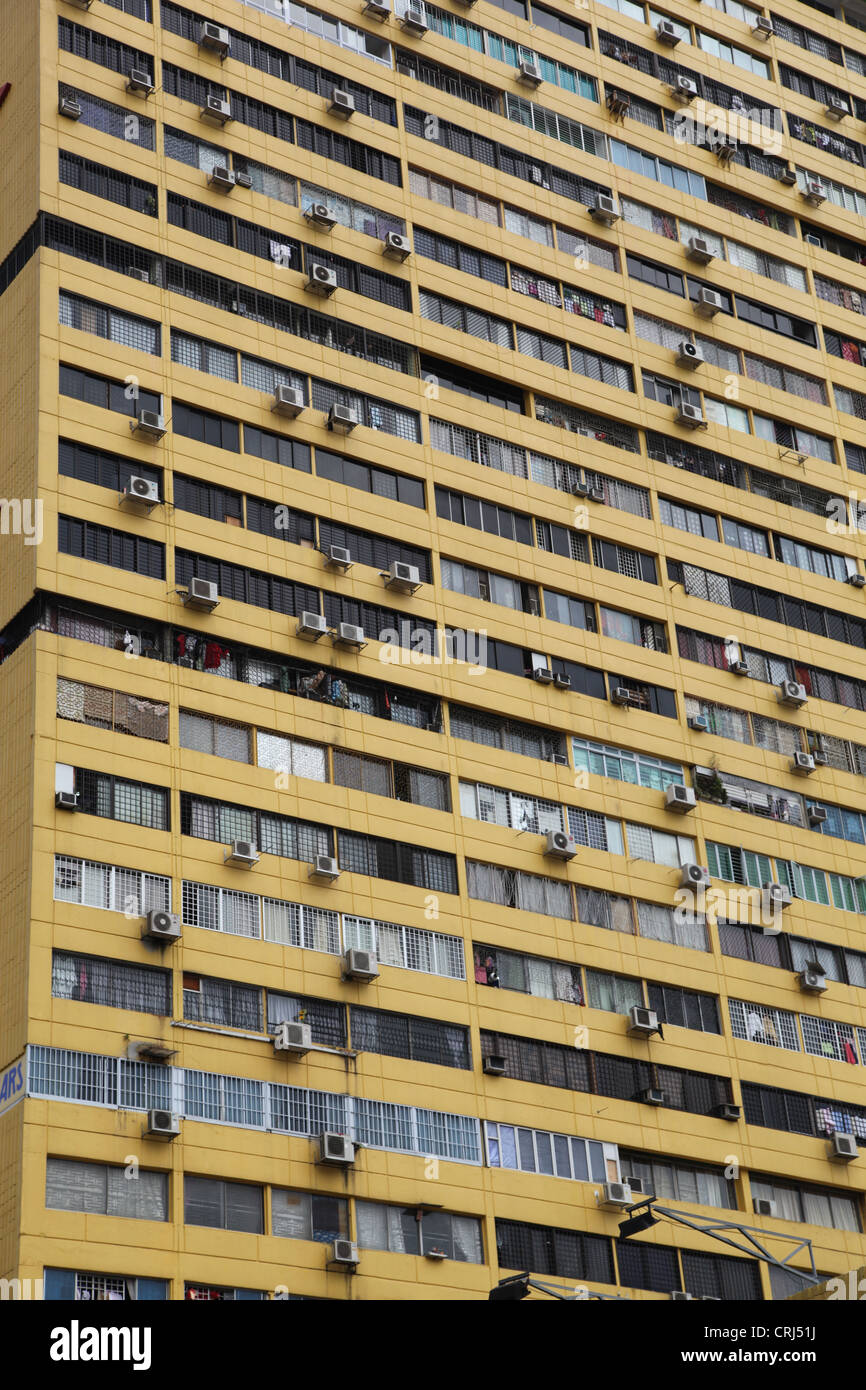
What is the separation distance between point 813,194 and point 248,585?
2948cm

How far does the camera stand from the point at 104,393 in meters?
44.8

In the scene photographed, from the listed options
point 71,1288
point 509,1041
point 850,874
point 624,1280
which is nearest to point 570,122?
point 850,874

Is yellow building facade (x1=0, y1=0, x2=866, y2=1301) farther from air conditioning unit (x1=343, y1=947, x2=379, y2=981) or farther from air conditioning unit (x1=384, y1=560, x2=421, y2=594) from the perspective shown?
air conditioning unit (x1=343, y1=947, x2=379, y2=981)

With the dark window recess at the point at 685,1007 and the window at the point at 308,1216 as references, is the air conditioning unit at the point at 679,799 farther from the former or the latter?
the window at the point at 308,1216

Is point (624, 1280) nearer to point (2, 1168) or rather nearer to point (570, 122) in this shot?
point (2, 1168)

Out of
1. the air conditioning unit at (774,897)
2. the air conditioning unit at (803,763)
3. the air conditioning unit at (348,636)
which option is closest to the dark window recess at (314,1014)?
the air conditioning unit at (348,636)

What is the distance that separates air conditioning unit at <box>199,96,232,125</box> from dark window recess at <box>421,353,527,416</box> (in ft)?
25.9

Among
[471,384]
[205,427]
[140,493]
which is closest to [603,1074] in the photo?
[140,493]

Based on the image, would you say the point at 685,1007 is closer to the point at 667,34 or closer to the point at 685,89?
the point at 685,89

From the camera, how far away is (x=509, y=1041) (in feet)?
146

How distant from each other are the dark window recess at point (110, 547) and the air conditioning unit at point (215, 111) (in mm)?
12872

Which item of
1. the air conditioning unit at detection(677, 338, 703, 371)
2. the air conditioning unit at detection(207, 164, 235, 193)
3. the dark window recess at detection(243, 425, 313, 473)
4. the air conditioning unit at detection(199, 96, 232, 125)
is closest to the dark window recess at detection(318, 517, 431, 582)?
the dark window recess at detection(243, 425, 313, 473)

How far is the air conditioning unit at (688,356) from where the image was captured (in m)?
58.1

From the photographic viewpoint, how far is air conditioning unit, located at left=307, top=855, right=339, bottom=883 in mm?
42719
